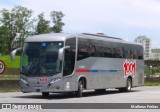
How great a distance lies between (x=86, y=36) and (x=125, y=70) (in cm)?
616

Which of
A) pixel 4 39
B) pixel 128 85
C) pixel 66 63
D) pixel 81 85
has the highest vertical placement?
pixel 4 39

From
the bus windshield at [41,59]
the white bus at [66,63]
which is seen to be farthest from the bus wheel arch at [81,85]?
the bus windshield at [41,59]

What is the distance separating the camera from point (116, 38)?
1175 inches

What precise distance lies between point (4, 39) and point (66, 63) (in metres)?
65.6

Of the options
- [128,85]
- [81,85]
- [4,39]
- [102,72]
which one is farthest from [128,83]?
[4,39]

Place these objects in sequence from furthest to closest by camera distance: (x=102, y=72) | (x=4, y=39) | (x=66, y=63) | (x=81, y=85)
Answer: (x=4, y=39) < (x=102, y=72) < (x=81, y=85) < (x=66, y=63)

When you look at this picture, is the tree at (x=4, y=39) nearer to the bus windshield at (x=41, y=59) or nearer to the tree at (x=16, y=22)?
the tree at (x=16, y=22)

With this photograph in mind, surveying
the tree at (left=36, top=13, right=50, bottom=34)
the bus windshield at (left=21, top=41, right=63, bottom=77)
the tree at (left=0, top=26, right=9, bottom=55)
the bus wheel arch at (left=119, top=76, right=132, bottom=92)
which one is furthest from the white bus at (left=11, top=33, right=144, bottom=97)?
the tree at (left=36, top=13, right=50, bottom=34)

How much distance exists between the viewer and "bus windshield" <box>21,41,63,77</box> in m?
22.6

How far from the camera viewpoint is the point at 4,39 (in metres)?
87.2

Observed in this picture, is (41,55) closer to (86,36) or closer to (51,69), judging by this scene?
(51,69)

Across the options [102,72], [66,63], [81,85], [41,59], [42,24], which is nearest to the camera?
[41,59]

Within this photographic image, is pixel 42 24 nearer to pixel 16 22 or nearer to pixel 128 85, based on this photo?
pixel 16 22

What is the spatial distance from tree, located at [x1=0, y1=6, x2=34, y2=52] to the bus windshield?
212ft
